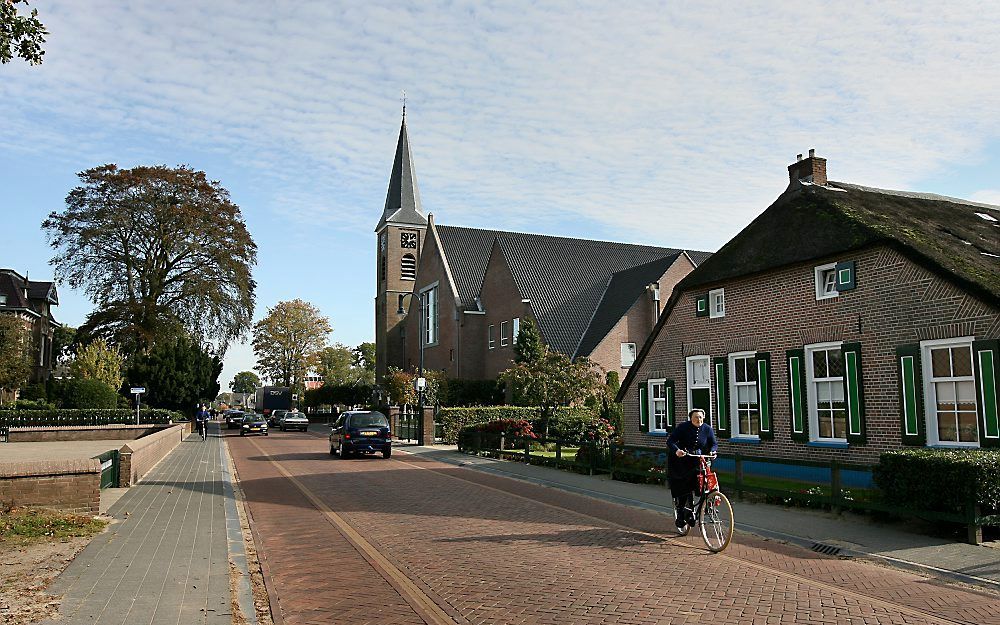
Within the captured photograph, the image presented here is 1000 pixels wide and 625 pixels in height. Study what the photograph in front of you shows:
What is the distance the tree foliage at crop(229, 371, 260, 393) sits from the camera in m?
171

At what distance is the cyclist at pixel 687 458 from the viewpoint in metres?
10.6

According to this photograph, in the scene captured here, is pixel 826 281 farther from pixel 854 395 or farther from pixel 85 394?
pixel 85 394

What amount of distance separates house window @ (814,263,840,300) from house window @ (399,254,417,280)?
53.7 meters

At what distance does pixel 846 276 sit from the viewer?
16703 mm

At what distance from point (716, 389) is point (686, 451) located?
33.2ft

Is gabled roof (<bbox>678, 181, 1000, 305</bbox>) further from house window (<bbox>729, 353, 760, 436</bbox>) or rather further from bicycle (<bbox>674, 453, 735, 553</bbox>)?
bicycle (<bbox>674, 453, 735, 553</bbox>)

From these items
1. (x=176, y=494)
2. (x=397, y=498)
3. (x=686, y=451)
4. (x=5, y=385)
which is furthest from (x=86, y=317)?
(x=686, y=451)

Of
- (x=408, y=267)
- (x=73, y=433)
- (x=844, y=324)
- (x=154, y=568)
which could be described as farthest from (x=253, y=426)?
(x=154, y=568)

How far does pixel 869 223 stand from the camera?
16578 mm

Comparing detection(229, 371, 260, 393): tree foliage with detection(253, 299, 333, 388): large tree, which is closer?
detection(253, 299, 333, 388): large tree

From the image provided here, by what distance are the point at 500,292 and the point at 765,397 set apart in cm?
3249

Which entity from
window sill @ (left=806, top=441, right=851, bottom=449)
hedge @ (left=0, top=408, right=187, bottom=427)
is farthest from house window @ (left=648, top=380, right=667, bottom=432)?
hedge @ (left=0, top=408, right=187, bottom=427)

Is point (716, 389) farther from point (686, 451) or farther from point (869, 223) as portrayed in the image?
point (686, 451)

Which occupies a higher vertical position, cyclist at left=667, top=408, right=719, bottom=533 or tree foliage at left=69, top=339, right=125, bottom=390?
tree foliage at left=69, top=339, right=125, bottom=390
